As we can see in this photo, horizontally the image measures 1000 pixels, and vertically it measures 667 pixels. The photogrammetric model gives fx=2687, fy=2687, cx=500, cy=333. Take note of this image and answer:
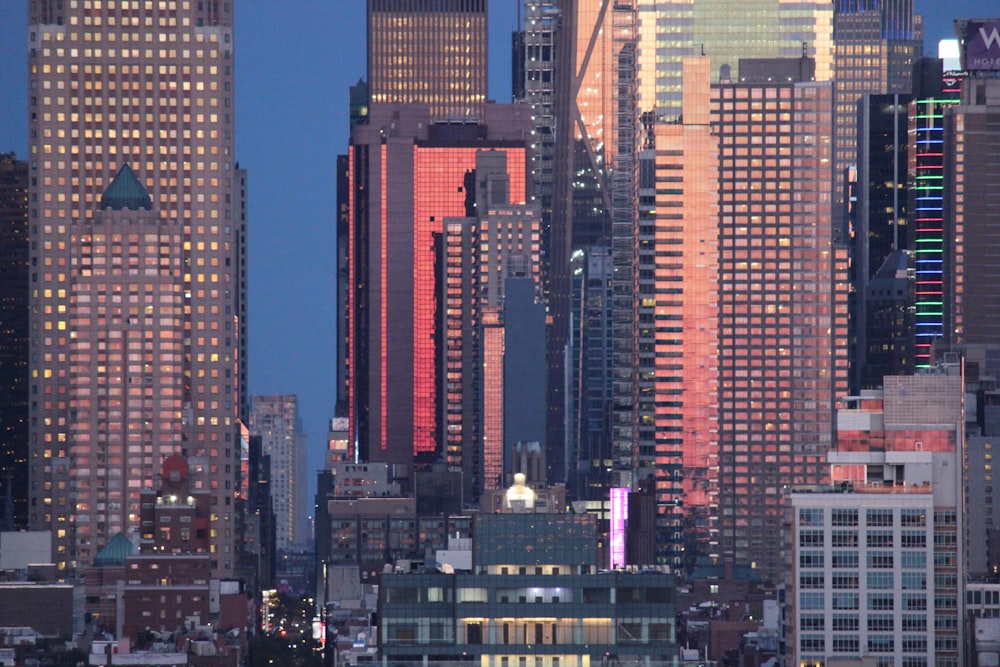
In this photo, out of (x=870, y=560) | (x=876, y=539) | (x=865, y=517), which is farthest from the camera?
(x=865, y=517)

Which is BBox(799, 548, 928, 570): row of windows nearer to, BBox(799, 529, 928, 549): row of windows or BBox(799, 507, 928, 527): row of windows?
BBox(799, 529, 928, 549): row of windows

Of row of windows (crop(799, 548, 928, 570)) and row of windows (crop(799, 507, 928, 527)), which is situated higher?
row of windows (crop(799, 507, 928, 527))

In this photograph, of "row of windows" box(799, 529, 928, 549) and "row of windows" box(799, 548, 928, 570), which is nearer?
"row of windows" box(799, 548, 928, 570)

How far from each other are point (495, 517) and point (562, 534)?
13.4 ft

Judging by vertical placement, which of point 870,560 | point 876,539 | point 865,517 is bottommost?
point 870,560

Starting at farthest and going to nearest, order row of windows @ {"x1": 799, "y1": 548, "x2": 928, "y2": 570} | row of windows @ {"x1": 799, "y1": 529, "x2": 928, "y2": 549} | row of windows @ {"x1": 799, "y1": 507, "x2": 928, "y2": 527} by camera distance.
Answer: row of windows @ {"x1": 799, "y1": 507, "x2": 928, "y2": 527}
row of windows @ {"x1": 799, "y1": 529, "x2": 928, "y2": 549}
row of windows @ {"x1": 799, "y1": 548, "x2": 928, "y2": 570}

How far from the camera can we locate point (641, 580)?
15688 centimetres

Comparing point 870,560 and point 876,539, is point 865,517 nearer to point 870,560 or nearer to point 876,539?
point 876,539

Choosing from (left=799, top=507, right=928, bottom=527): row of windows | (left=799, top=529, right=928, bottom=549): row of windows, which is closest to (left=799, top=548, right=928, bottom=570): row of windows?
(left=799, top=529, right=928, bottom=549): row of windows

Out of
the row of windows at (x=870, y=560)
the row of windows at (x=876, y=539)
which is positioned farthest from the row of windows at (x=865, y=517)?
the row of windows at (x=870, y=560)

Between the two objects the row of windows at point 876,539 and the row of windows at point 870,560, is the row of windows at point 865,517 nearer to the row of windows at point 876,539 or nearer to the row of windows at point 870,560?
the row of windows at point 876,539

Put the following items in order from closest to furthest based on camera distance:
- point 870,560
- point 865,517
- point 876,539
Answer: point 870,560 < point 876,539 < point 865,517

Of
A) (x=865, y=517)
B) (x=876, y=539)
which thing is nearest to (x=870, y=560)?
(x=876, y=539)

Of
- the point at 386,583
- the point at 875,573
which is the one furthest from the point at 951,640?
the point at 386,583
